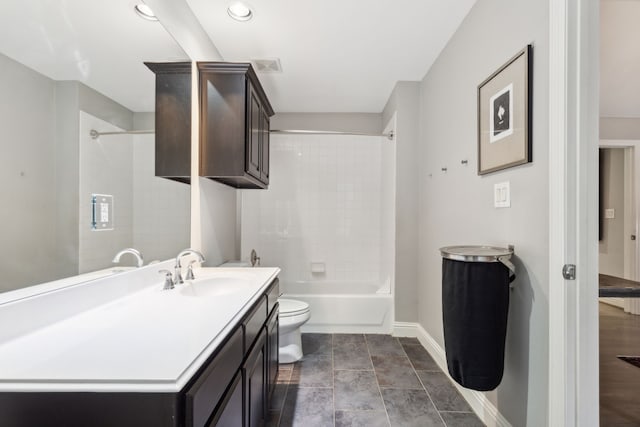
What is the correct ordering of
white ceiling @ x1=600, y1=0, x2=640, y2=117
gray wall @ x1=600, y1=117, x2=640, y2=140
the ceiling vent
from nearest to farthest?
white ceiling @ x1=600, y1=0, x2=640, y2=117 → the ceiling vent → gray wall @ x1=600, y1=117, x2=640, y2=140

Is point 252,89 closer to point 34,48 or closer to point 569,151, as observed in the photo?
point 34,48

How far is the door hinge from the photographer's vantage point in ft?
3.56

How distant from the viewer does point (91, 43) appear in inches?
43.0

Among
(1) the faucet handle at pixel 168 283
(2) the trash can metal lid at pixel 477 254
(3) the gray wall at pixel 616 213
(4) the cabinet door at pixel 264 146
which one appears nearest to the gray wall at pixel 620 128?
(3) the gray wall at pixel 616 213

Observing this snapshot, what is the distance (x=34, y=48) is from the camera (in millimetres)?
878

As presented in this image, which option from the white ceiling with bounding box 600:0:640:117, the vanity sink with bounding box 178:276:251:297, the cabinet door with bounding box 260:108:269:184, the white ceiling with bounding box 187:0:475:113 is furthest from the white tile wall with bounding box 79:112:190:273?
the white ceiling with bounding box 600:0:640:117

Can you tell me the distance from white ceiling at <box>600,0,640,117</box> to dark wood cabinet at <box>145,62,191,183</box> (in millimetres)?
2480

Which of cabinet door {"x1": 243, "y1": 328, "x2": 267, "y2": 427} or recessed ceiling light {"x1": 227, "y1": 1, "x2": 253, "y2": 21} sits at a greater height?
recessed ceiling light {"x1": 227, "y1": 1, "x2": 253, "y2": 21}

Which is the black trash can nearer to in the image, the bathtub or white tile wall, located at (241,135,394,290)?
the bathtub

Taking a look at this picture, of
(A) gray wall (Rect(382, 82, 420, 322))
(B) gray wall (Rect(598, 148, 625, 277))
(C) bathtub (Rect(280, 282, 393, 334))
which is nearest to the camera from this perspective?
(A) gray wall (Rect(382, 82, 420, 322))

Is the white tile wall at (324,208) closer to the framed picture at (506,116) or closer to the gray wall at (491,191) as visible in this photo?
the gray wall at (491,191)

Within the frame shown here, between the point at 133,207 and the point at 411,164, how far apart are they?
2285 millimetres

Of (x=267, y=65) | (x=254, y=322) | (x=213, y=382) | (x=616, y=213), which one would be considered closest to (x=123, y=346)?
(x=213, y=382)

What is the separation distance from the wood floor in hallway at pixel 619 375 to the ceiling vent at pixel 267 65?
312cm
